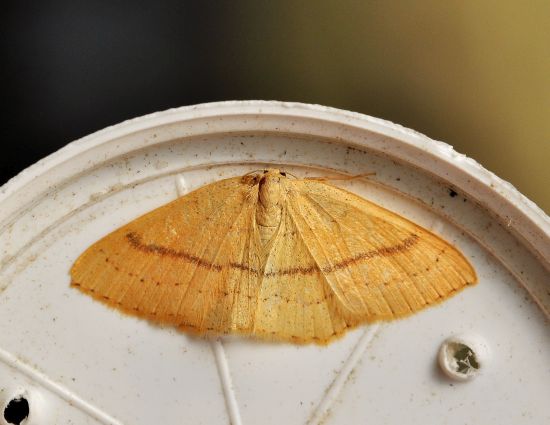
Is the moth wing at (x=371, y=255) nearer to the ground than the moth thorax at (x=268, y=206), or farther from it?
nearer to the ground

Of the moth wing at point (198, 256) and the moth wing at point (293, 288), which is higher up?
the moth wing at point (198, 256)

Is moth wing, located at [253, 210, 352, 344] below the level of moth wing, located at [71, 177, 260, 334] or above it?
below

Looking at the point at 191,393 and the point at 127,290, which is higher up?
the point at 127,290

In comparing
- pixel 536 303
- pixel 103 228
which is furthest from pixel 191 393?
pixel 536 303

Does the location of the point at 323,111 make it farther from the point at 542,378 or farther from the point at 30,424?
the point at 30,424
